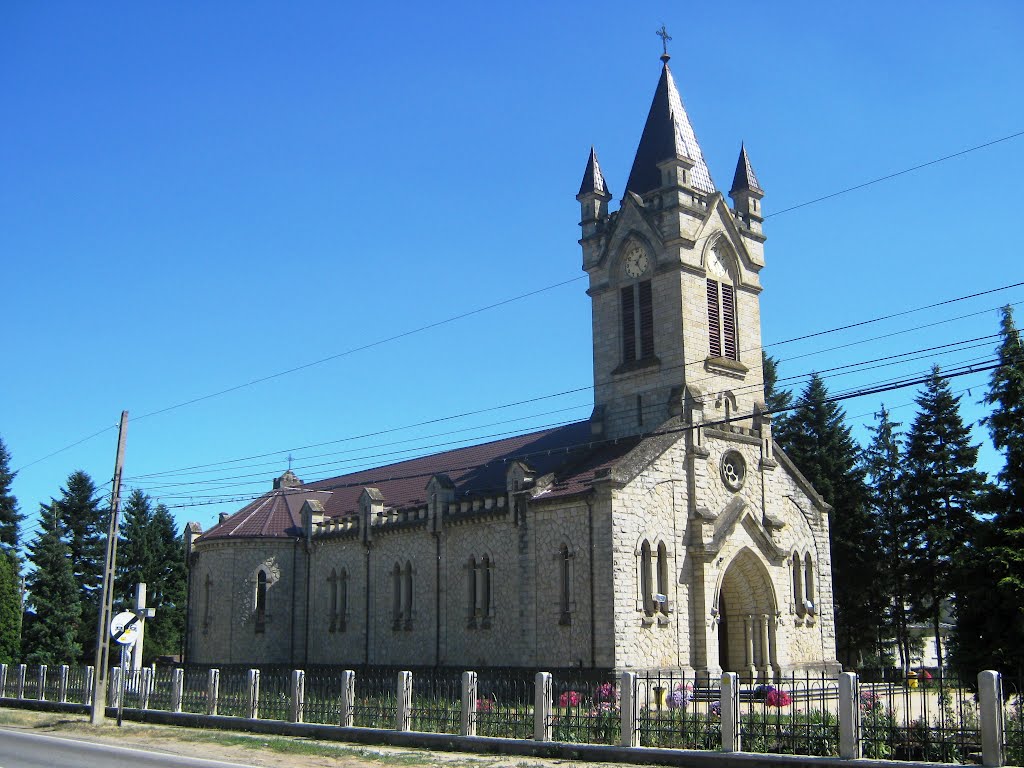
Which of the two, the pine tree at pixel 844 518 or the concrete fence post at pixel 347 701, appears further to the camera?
the pine tree at pixel 844 518

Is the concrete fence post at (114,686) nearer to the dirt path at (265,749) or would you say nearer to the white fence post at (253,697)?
the dirt path at (265,749)

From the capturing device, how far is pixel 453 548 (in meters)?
41.1

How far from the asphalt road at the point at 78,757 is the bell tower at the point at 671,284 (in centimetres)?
2145

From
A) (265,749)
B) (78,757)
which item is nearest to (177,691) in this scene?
(265,749)

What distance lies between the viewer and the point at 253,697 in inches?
1198

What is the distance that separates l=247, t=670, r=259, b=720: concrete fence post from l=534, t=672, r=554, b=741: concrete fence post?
1044 centimetres

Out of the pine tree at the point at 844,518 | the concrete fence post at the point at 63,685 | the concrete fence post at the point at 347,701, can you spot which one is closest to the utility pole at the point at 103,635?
the concrete fence post at the point at 63,685

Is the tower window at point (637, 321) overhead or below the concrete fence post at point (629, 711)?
overhead

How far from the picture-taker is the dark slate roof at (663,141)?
136 feet

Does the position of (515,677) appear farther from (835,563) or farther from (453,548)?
(835,563)

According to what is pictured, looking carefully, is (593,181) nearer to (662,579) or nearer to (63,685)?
(662,579)

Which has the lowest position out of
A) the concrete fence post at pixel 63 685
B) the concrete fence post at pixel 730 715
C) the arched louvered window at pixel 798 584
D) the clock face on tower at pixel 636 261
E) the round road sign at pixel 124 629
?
the concrete fence post at pixel 63 685

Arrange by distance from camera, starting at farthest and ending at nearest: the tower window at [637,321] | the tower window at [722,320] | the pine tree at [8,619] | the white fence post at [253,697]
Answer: the pine tree at [8,619] < the tower window at [722,320] < the tower window at [637,321] < the white fence post at [253,697]

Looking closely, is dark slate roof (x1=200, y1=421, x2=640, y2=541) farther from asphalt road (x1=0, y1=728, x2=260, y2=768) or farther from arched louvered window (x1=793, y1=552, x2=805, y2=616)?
asphalt road (x1=0, y1=728, x2=260, y2=768)
